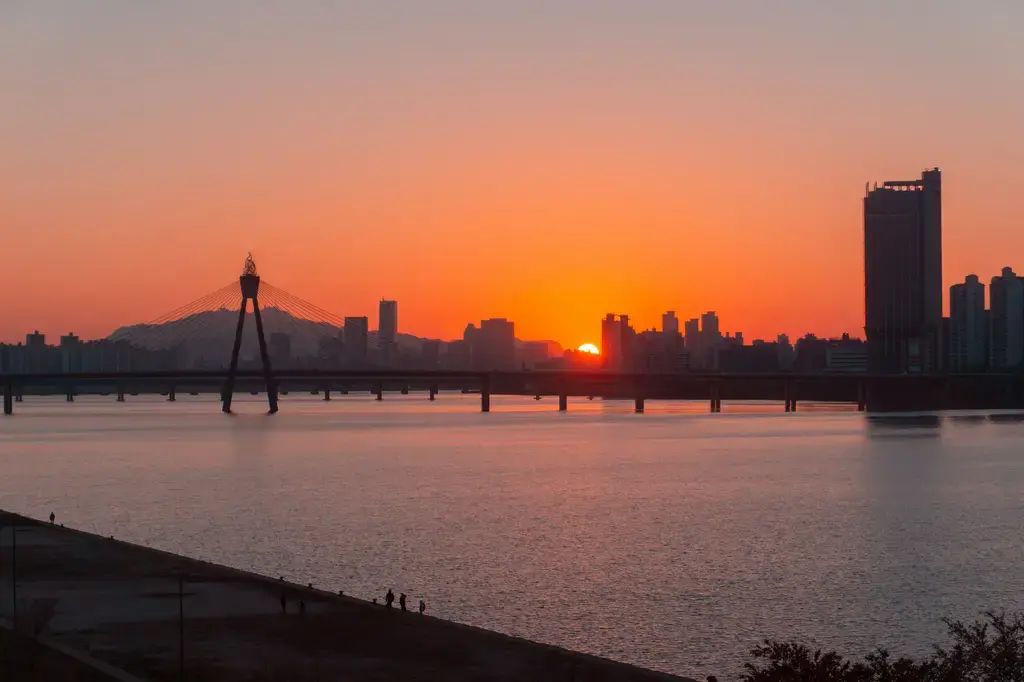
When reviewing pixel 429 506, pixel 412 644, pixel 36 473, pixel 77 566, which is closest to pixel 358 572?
pixel 77 566

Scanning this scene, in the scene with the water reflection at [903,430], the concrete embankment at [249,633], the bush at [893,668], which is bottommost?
the water reflection at [903,430]

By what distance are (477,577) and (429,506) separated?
87.4 feet

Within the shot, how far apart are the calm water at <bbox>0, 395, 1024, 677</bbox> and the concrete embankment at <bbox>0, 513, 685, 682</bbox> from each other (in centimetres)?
648

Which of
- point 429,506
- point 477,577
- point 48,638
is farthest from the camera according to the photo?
point 429,506

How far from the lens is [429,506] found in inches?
2749

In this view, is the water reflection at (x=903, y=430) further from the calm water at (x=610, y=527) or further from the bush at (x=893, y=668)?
the bush at (x=893, y=668)

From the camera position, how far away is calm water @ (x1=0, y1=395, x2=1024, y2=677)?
3641 centimetres

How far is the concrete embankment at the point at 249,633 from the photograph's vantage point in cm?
2228

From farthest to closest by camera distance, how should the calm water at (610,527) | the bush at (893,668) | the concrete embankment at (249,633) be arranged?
the calm water at (610,527)
the concrete embankment at (249,633)
the bush at (893,668)

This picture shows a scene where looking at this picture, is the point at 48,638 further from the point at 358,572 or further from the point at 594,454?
the point at 594,454

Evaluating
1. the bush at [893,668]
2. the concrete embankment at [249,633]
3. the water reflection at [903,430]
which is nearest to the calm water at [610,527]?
A: the concrete embankment at [249,633]

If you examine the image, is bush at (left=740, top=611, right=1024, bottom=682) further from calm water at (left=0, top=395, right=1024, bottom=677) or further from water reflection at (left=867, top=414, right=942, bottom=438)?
water reflection at (left=867, top=414, right=942, bottom=438)

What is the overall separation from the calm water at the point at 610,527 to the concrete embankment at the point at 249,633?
21.2 ft

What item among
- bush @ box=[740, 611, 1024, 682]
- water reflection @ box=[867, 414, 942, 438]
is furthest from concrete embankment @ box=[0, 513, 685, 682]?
water reflection @ box=[867, 414, 942, 438]
